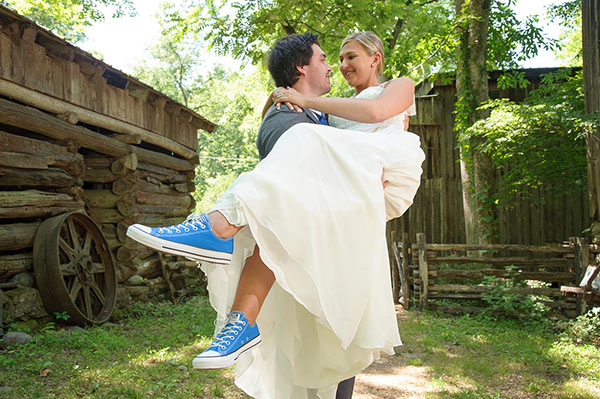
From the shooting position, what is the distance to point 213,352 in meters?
2.11

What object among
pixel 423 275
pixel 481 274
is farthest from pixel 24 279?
pixel 481 274

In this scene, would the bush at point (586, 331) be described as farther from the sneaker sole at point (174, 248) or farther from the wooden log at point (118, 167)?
the wooden log at point (118, 167)

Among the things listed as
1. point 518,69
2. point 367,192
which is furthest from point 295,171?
point 518,69

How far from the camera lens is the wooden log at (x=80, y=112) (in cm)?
708

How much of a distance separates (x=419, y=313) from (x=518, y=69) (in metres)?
6.80

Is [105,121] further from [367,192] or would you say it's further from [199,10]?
[367,192]

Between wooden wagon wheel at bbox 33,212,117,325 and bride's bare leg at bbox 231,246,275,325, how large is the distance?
5.46m

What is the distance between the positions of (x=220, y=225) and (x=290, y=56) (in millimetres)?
1162

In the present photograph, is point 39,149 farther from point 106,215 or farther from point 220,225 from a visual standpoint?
point 220,225

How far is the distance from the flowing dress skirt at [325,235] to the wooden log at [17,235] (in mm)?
5491

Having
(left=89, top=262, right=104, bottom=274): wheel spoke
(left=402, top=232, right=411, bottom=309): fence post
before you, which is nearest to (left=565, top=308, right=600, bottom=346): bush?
(left=402, top=232, right=411, bottom=309): fence post

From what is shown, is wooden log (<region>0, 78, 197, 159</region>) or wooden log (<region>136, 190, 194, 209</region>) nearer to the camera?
wooden log (<region>0, 78, 197, 159</region>)

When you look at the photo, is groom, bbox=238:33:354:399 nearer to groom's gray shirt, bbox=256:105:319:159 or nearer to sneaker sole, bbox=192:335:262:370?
groom's gray shirt, bbox=256:105:319:159

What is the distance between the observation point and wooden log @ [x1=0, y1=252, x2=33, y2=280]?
6.80 m
